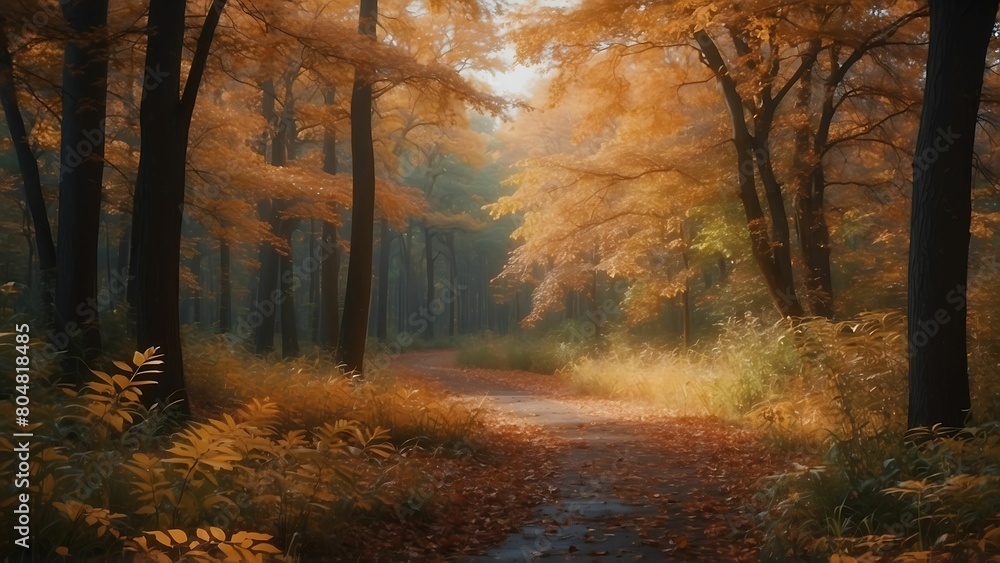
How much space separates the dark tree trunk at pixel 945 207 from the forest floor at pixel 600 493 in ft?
6.17

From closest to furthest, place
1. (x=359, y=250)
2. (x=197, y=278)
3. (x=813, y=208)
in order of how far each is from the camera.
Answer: (x=359, y=250) < (x=813, y=208) < (x=197, y=278)

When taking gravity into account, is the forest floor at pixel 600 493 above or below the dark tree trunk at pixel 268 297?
below

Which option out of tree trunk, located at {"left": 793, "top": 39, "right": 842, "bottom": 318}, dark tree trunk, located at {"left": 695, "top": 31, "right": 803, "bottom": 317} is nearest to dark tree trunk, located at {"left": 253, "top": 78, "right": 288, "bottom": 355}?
dark tree trunk, located at {"left": 695, "top": 31, "right": 803, "bottom": 317}

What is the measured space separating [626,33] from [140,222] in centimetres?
890

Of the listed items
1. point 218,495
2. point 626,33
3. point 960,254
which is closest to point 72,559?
point 218,495

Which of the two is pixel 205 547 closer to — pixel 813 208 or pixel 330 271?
pixel 813 208

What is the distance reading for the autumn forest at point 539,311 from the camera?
479 cm

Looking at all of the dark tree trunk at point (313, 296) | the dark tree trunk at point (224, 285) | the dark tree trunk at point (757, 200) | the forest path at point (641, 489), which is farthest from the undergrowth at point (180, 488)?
the dark tree trunk at point (313, 296)

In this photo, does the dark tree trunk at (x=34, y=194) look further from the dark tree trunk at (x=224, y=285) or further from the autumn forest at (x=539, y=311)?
the dark tree trunk at (x=224, y=285)

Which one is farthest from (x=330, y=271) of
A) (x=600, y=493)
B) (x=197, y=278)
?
(x=600, y=493)

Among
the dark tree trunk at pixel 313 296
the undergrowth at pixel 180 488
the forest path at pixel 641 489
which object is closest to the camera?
the undergrowth at pixel 180 488

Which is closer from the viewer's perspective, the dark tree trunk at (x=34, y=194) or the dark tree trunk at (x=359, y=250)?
the dark tree trunk at (x=34, y=194)

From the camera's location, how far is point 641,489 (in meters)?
7.30

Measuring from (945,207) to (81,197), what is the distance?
959cm
